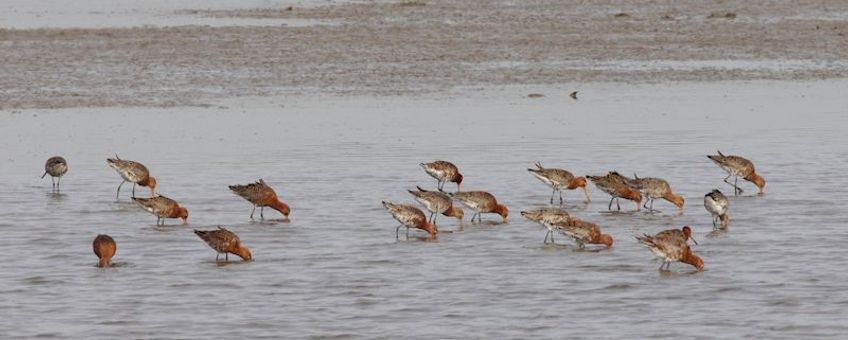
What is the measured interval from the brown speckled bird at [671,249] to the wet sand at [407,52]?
17.2m

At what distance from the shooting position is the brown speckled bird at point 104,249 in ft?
58.6

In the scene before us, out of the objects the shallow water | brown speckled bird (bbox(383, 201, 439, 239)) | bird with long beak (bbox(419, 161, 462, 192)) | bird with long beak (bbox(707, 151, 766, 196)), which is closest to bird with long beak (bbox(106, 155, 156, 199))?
the shallow water

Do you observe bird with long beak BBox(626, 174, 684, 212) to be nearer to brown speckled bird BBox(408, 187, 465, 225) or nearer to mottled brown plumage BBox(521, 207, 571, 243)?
mottled brown plumage BBox(521, 207, 571, 243)

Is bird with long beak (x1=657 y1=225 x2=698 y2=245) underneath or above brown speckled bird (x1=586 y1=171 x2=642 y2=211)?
underneath

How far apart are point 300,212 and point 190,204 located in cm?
168

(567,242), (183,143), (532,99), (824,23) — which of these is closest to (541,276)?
(567,242)

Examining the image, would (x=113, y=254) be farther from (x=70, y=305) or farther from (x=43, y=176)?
(x=43, y=176)

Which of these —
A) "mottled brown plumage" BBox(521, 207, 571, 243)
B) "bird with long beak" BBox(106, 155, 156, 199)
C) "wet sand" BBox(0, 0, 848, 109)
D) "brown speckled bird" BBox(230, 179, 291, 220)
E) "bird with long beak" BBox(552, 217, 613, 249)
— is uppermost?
"wet sand" BBox(0, 0, 848, 109)

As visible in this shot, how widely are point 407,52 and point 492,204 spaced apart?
73.3 feet

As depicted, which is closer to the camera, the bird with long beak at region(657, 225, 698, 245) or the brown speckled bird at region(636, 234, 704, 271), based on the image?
the brown speckled bird at region(636, 234, 704, 271)

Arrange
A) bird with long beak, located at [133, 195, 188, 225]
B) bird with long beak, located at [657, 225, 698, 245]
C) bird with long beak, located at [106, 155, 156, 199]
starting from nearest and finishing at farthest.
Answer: bird with long beak, located at [657, 225, 698, 245], bird with long beak, located at [133, 195, 188, 225], bird with long beak, located at [106, 155, 156, 199]

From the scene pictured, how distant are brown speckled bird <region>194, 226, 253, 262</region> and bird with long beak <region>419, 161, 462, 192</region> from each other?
564 cm

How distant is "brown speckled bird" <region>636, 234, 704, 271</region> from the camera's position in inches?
693

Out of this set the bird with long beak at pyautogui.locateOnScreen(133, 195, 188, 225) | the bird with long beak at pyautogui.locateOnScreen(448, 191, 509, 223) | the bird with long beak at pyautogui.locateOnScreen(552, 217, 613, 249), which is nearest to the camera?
the bird with long beak at pyautogui.locateOnScreen(552, 217, 613, 249)
